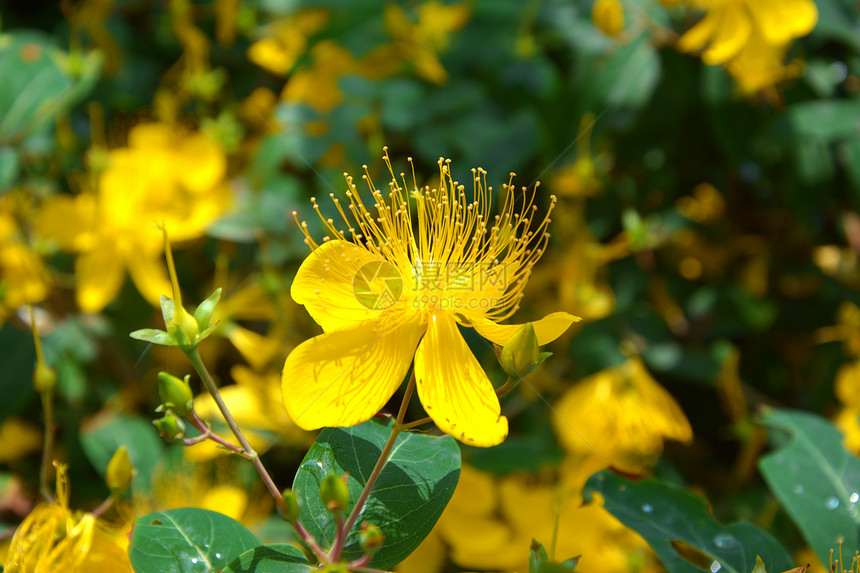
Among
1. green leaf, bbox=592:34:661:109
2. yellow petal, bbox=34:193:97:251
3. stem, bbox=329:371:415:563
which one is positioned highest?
green leaf, bbox=592:34:661:109

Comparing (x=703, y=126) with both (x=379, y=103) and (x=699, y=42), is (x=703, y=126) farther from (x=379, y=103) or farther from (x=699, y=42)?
(x=379, y=103)

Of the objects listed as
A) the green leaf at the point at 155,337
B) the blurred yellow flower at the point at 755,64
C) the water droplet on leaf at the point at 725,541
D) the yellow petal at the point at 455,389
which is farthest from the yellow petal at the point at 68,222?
the blurred yellow flower at the point at 755,64

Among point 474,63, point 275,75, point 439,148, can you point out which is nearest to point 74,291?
point 275,75

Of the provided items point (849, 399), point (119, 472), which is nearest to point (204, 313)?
point (119, 472)

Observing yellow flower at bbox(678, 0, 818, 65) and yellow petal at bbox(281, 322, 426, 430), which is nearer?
yellow petal at bbox(281, 322, 426, 430)

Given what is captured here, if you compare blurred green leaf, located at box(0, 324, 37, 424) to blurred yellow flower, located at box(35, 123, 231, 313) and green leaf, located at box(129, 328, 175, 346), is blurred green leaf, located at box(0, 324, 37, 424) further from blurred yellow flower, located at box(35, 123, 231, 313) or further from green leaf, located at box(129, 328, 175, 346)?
green leaf, located at box(129, 328, 175, 346)

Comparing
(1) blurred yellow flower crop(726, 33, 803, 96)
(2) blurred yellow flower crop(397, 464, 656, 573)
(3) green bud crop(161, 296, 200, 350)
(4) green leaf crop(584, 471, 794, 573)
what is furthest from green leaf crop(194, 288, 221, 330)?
(1) blurred yellow flower crop(726, 33, 803, 96)

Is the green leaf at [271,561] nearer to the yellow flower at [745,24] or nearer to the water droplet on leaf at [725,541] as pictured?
the water droplet on leaf at [725,541]
